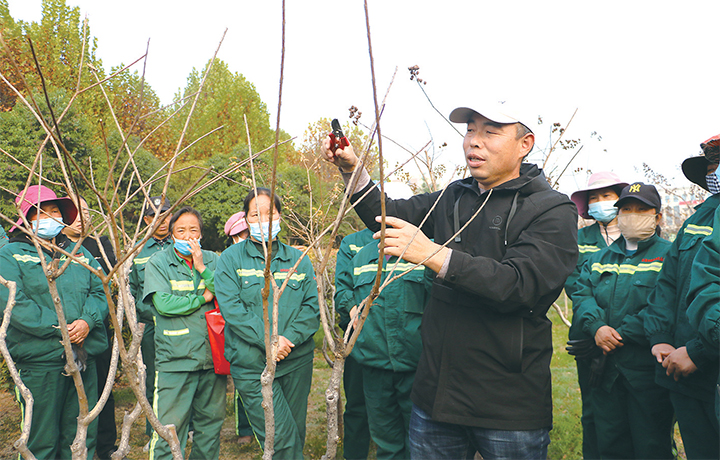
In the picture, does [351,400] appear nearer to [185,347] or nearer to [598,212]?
[185,347]

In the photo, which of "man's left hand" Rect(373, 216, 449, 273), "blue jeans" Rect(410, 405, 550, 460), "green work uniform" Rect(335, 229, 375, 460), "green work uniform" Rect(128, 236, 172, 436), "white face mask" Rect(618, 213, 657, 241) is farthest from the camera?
"green work uniform" Rect(128, 236, 172, 436)

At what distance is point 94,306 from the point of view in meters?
3.55

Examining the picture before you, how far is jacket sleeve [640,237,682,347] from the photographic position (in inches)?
106

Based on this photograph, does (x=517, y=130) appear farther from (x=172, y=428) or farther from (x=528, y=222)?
(x=172, y=428)

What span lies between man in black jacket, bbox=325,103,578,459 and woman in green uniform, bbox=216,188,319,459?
1375 millimetres

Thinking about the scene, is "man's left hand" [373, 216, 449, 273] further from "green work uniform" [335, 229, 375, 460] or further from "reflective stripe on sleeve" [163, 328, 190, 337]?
"reflective stripe on sleeve" [163, 328, 190, 337]

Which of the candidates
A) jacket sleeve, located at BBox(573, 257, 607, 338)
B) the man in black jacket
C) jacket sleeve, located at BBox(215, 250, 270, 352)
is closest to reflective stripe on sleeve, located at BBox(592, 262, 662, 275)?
jacket sleeve, located at BBox(573, 257, 607, 338)

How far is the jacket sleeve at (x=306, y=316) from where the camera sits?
336cm

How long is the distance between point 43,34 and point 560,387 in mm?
19785

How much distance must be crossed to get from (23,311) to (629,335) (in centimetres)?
394

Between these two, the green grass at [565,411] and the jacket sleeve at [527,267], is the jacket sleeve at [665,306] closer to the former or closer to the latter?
the jacket sleeve at [527,267]

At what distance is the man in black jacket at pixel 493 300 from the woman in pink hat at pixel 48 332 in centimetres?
244

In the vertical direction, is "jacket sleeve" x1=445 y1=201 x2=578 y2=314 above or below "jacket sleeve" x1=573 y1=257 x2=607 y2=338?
above

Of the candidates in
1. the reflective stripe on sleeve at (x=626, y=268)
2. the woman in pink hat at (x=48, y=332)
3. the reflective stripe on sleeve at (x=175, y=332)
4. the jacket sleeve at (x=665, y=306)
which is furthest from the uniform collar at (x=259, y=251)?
the jacket sleeve at (x=665, y=306)
